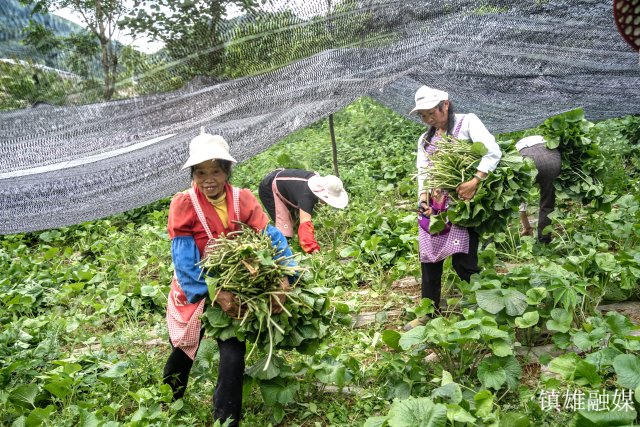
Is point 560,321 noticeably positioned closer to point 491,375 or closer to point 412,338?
point 491,375

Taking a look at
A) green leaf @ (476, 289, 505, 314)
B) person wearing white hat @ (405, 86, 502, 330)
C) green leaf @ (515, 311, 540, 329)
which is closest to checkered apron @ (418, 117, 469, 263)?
person wearing white hat @ (405, 86, 502, 330)

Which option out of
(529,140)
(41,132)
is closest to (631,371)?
(529,140)

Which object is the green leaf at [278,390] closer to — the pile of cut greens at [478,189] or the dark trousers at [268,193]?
the pile of cut greens at [478,189]

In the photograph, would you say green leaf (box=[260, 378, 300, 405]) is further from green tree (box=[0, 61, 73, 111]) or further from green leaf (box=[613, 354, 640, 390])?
green tree (box=[0, 61, 73, 111])

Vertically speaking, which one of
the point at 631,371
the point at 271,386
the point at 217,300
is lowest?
the point at 271,386

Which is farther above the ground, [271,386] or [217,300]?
[217,300]

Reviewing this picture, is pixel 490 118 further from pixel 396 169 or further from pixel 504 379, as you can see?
pixel 504 379

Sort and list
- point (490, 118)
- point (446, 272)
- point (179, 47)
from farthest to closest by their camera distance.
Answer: point (490, 118) < point (446, 272) < point (179, 47)

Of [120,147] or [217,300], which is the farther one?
[120,147]

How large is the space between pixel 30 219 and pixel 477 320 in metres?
2.87

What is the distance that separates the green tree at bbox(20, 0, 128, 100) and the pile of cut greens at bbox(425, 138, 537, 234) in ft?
6.07

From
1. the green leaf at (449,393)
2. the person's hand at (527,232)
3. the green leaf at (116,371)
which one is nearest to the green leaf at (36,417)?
the green leaf at (116,371)

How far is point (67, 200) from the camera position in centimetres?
378

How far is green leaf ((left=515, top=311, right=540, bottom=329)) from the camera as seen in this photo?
9.55 ft
